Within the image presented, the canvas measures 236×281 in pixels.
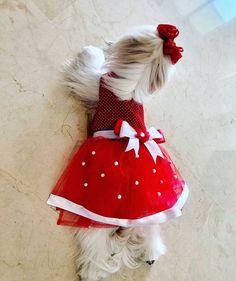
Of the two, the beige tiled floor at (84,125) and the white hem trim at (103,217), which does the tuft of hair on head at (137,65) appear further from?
the white hem trim at (103,217)

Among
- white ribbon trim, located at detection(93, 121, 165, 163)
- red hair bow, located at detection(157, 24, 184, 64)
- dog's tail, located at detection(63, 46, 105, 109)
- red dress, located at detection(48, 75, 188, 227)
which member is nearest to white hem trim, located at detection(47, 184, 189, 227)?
red dress, located at detection(48, 75, 188, 227)

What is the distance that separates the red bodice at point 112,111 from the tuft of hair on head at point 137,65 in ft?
0.06

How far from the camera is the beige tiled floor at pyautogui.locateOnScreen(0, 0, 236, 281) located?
1115 mm

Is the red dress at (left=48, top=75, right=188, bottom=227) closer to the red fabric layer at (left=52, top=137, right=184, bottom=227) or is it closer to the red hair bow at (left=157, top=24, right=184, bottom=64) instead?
the red fabric layer at (left=52, top=137, right=184, bottom=227)

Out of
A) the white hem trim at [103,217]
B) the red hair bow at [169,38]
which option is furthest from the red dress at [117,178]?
the red hair bow at [169,38]

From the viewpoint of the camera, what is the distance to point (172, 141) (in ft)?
5.01

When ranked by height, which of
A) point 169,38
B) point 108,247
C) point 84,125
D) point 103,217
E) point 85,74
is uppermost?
point 169,38

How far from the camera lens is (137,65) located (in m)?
1.09

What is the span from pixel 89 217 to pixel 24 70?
517 millimetres

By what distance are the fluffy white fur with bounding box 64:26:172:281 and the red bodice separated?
0.07 ft

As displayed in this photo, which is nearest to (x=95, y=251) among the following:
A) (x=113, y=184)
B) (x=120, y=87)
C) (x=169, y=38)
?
(x=113, y=184)

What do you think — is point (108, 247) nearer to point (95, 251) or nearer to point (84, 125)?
point (95, 251)

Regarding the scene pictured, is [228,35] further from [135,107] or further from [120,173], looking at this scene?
[120,173]

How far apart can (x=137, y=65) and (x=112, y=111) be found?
17cm
